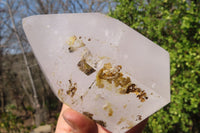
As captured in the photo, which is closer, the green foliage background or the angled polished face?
the angled polished face

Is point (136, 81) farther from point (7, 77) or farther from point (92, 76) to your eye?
point (7, 77)

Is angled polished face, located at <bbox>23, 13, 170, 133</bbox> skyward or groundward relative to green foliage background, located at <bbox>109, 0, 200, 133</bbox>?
skyward

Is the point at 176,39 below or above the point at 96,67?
below

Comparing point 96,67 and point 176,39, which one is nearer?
point 96,67

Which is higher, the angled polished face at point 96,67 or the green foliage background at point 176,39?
the angled polished face at point 96,67
